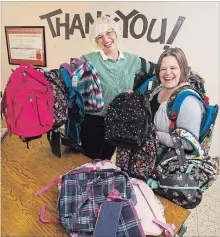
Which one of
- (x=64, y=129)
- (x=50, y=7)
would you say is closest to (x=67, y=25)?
(x=50, y=7)

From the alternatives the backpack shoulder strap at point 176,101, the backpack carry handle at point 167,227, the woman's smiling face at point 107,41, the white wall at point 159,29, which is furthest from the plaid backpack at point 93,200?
the white wall at point 159,29

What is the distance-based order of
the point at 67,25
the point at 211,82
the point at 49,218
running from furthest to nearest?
the point at 67,25 → the point at 211,82 → the point at 49,218

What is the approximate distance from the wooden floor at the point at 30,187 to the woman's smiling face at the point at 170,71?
60 centimetres

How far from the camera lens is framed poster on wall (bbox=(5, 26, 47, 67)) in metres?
2.72

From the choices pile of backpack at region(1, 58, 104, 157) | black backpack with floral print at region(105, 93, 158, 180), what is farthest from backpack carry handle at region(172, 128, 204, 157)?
pile of backpack at region(1, 58, 104, 157)

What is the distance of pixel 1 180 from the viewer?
3.86 feet

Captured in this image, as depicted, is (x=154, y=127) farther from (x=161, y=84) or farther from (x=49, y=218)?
(x=49, y=218)

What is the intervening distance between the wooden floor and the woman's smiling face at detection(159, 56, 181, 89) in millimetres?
595

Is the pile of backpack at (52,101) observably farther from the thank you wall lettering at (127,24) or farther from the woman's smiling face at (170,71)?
the thank you wall lettering at (127,24)

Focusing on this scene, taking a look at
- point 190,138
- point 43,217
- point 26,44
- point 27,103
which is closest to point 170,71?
point 190,138

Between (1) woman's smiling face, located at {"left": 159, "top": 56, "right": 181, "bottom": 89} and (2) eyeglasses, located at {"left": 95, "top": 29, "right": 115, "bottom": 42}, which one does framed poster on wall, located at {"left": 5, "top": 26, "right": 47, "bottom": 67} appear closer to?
(2) eyeglasses, located at {"left": 95, "top": 29, "right": 115, "bottom": 42}

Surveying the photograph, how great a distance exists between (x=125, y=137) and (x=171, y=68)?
0.45 m

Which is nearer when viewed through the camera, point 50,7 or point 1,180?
point 1,180

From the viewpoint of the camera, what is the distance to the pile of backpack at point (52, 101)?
3.54 feet
